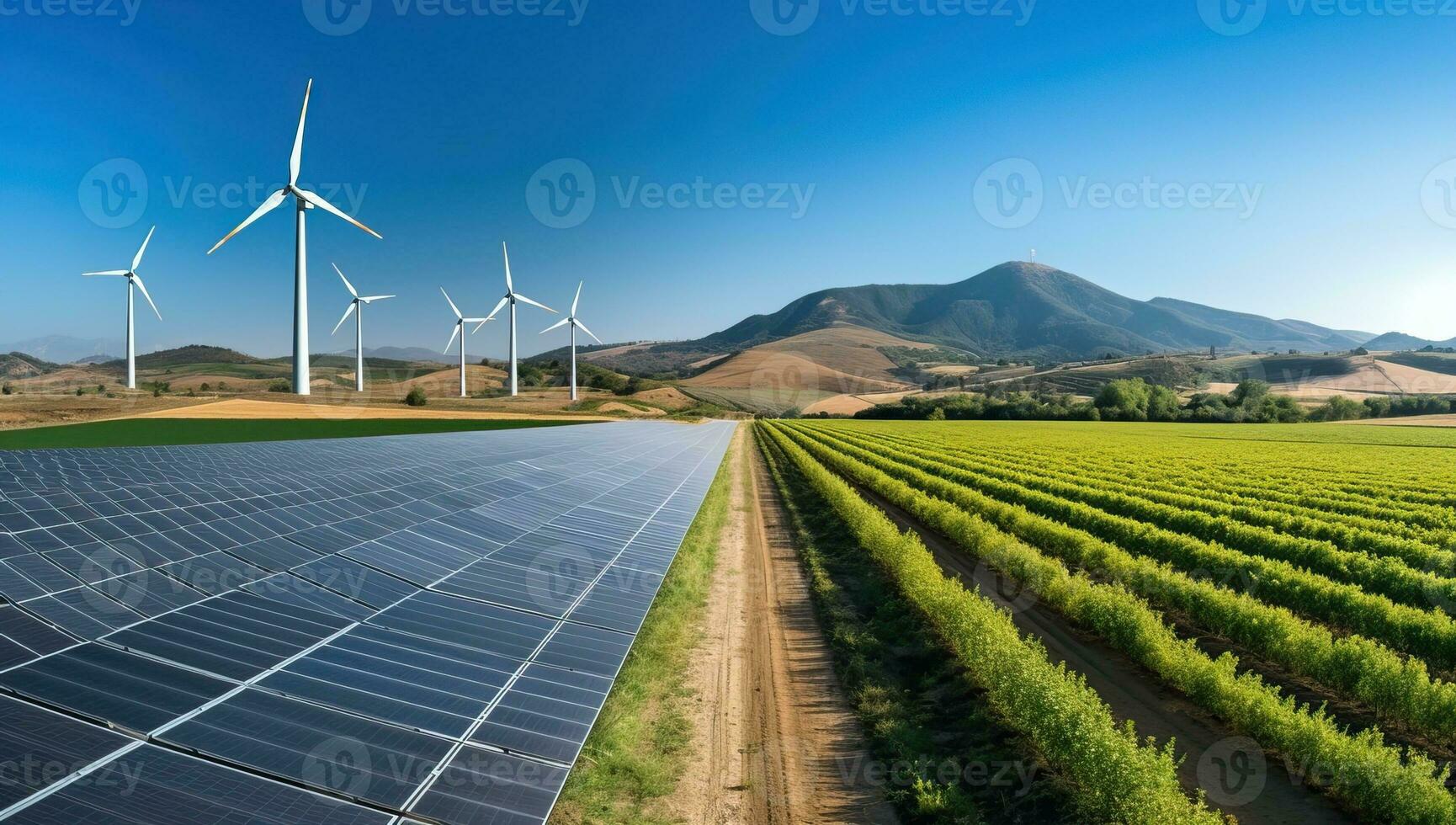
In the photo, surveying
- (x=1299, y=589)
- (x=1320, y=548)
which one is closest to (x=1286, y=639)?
(x=1299, y=589)

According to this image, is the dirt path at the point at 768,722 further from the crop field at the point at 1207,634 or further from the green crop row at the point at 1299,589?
the green crop row at the point at 1299,589

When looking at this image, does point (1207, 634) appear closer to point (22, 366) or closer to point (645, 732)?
point (645, 732)

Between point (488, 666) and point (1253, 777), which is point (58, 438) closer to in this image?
point (488, 666)

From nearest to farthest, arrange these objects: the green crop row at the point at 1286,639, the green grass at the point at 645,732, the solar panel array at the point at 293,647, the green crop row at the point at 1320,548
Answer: the solar panel array at the point at 293,647 < the green grass at the point at 645,732 < the green crop row at the point at 1286,639 < the green crop row at the point at 1320,548

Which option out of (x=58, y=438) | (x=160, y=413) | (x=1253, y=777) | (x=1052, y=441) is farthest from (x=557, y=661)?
(x=1052, y=441)

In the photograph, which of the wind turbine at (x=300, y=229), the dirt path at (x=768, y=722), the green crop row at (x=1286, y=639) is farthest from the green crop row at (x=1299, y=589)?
the wind turbine at (x=300, y=229)

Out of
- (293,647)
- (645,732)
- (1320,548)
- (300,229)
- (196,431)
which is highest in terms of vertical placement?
(300,229)
